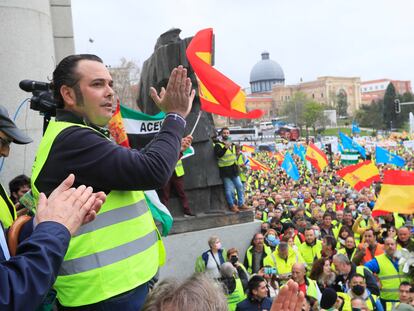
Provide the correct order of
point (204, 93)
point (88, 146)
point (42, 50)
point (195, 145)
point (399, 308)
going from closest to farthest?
point (88, 146), point (399, 308), point (42, 50), point (204, 93), point (195, 145)

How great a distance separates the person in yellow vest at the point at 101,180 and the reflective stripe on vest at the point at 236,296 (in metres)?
4.11

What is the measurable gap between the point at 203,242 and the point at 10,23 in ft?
14.2

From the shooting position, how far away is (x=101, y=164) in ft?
5.69

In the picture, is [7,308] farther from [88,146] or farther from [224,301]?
[88,146]

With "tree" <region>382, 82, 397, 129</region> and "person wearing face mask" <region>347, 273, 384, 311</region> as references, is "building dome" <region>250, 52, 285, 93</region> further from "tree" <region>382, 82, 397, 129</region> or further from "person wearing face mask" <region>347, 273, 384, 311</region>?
"person wearing face mask" <region>347, 273, 384, 311</region>

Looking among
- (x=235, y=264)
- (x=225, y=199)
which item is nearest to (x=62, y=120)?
(x=235, y=264)

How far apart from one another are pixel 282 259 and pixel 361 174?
331 inches

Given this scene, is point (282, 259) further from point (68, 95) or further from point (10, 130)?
point (68, 95)

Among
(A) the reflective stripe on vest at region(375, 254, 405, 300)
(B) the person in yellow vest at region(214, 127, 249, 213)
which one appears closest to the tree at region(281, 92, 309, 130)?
(B) the person in yellow vest at region(214, 127, 249, 213)

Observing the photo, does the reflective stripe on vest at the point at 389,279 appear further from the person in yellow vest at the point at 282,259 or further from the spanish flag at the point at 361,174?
the spanish flag at the point at 361,174

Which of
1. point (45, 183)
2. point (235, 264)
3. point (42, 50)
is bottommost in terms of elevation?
point (235, 264)

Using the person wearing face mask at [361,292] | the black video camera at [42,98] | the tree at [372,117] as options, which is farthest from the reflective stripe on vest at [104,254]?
the tree at [372,117]

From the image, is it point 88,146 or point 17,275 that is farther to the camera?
point 88,146

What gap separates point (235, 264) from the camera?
22.5 feet
